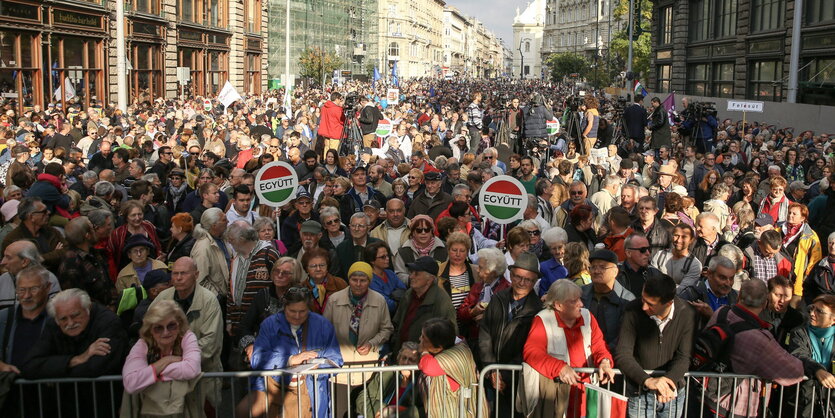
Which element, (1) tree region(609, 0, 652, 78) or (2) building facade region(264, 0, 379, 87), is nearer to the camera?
(1) tree region(609, 0, 652, 78)

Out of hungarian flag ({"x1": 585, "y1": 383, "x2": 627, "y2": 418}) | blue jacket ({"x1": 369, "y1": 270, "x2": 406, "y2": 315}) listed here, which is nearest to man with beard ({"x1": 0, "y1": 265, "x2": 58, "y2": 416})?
blue jacket ({"x1": 369, "y1": 270, "x2": 406, "y2": 315})

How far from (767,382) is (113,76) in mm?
27906

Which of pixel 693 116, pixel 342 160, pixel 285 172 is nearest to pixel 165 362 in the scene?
pixel 285 172

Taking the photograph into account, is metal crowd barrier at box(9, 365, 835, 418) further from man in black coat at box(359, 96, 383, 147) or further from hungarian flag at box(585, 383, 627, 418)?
man in black coat at box(359, 96, 383, 147)

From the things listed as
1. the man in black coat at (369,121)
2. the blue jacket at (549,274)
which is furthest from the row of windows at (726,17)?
the blue jacket at (549,274)

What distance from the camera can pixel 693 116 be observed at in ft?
56.4

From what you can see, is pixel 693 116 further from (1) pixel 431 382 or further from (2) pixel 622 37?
(2) pixel 622 37

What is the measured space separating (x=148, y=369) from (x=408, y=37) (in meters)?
106

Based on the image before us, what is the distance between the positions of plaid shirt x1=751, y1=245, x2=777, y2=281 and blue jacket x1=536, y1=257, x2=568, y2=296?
2.06 meters

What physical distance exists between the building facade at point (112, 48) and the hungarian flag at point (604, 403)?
21.8m

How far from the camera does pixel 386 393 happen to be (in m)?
5.60

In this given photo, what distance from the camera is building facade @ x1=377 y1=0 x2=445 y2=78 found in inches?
4026

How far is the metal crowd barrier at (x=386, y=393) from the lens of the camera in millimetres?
5219

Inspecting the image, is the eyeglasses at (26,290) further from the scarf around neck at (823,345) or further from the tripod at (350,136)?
the tripod at (350,136)
